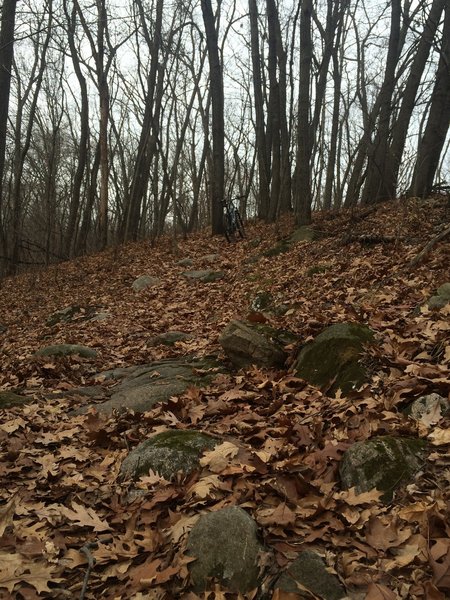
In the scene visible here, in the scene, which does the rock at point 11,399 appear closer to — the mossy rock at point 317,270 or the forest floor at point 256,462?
the forest floor at point 256,462

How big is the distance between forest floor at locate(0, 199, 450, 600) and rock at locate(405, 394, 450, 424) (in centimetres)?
8

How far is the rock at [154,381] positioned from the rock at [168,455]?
123 cm

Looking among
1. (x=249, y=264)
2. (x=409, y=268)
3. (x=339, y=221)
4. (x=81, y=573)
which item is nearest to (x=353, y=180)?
(x=339, y=221)

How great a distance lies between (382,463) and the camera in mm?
2691

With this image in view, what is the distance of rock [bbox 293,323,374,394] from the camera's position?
4.08 meters

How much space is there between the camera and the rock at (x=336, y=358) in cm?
Result: 408

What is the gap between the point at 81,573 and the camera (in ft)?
8.09

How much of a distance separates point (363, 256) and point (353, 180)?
6.11 metres

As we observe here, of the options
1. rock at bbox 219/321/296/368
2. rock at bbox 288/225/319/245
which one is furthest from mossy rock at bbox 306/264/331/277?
rock at bbox 219/321/296/368

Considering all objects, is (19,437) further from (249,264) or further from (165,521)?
(249,264)

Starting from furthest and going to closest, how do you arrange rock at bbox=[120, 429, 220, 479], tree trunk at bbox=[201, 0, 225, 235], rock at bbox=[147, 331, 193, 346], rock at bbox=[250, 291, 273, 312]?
tree trunk at bbox=[201, 0, 225, 235] < rock at bbox=[250, 291, 273, 312] < rock at bbox=[147, 331, 193, 346] < rock at bbox=[120, 429, 220, 479]

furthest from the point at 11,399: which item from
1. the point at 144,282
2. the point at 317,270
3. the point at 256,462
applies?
the point at 144,282

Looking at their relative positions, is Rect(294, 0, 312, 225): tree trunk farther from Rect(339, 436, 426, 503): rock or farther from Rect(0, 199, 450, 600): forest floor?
Rect(339, 436, 426, 503): rock

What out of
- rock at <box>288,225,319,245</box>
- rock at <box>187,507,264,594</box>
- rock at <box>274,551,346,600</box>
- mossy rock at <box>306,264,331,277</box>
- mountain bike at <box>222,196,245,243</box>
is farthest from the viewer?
mountain bike at <box>222,196,245,243</box>
